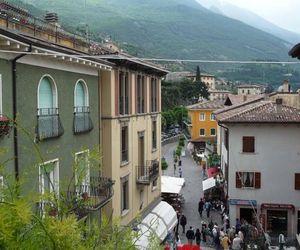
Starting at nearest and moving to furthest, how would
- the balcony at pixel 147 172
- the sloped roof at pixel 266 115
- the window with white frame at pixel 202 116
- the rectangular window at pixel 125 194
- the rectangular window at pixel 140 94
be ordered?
1. the rectangular window at pixel 125 194
2. the rectangular window at pixel 140 94
3. the balcony at pixel 147 172
4. the sloped roof at pixel 266 115
5. the window with white frame at pixel 202 116

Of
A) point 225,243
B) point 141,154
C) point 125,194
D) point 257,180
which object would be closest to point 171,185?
point 257,180

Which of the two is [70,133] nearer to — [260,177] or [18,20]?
[18,20]

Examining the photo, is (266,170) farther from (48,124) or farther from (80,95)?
(48,124)

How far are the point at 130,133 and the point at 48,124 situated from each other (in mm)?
8888

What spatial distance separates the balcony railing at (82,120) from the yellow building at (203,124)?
191 ft

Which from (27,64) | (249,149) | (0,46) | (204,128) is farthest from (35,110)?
(204,128)

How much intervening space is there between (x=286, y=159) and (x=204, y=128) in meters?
46.6

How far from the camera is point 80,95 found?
1805 centimetres

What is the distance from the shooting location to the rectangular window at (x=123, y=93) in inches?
856

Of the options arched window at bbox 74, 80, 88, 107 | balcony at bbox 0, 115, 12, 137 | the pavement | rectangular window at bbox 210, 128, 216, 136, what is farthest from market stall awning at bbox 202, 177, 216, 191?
rectangular window at bbox 210, 128, 216, 136

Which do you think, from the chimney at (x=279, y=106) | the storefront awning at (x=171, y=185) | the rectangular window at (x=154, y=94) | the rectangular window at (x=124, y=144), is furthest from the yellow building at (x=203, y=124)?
the rectangular window at (x=124, y=144)

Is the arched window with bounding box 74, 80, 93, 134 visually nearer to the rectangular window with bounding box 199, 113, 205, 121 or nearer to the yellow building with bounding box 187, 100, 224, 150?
the yellow building with bounding box 187, 100, 224, 150

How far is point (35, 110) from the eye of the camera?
1410 cm

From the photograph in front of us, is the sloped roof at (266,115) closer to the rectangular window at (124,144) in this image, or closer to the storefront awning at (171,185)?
the storefront awning at (171,185)
